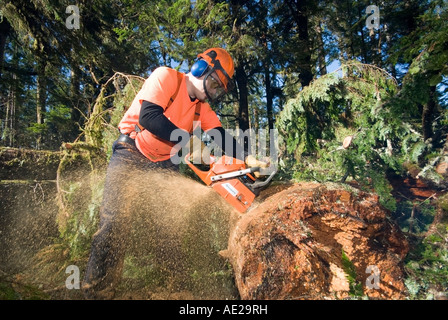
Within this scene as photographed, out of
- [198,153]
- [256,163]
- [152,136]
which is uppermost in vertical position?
[152,136]

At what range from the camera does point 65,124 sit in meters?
9.19

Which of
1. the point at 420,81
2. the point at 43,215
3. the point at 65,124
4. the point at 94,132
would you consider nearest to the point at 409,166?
the point at 420,81

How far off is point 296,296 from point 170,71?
2.49 m

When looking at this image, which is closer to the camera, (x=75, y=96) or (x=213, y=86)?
(x=213, y=86)

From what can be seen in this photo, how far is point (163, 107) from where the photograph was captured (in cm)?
243

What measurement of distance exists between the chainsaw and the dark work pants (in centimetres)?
83

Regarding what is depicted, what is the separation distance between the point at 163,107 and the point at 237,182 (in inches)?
44.9

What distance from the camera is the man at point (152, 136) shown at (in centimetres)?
216

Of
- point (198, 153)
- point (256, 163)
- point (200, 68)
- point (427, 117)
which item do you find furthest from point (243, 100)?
point (256, 163)

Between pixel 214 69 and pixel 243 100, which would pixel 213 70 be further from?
pixel 243 100

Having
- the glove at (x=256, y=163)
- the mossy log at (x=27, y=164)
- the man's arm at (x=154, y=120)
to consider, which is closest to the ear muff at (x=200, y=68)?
the man's arm at (x=154, y=120)

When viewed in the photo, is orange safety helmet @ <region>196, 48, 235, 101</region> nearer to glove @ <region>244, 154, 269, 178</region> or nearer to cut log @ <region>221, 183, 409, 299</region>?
glove @ <region>244, 154, 269, 178</region>

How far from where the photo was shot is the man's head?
2582 millimetres
